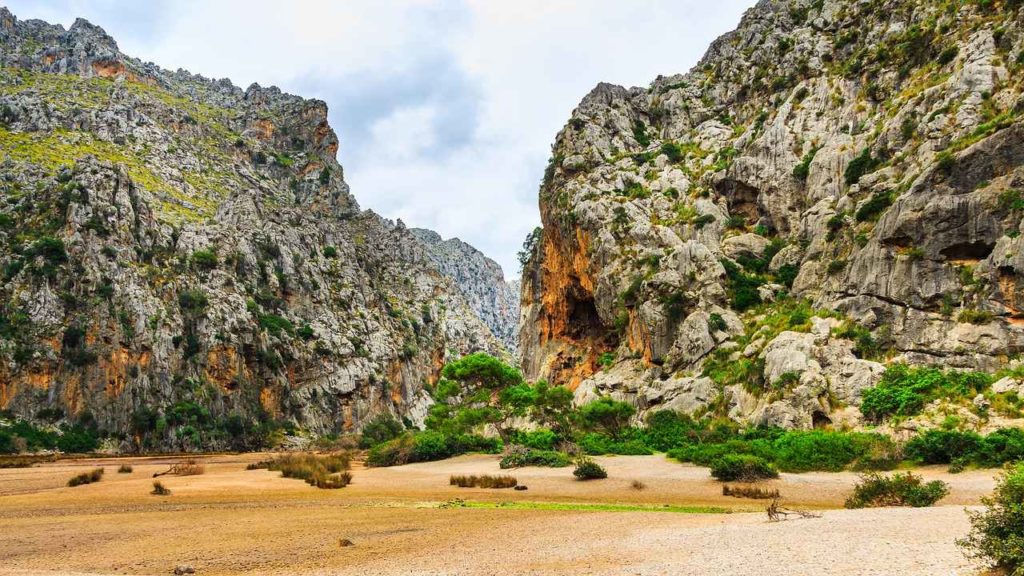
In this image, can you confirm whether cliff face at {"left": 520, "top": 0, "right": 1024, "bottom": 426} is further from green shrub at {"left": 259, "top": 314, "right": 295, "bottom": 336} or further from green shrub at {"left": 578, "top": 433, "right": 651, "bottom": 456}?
green shrub at {"left": 259, "top": 314, "right": 295, "bottom": 336}

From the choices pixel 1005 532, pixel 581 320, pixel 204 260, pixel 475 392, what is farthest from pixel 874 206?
pixel 204 260

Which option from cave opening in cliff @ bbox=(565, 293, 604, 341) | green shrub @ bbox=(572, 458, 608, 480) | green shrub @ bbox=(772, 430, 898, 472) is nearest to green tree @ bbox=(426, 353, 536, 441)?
green shrub @ bbox=(572, 458, 608, 480)

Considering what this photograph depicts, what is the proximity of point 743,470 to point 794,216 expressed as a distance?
39.8 metres

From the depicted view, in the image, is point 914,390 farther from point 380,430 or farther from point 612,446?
point 380,430

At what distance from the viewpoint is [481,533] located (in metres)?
13.3

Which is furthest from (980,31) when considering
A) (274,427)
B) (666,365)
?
(274,427)

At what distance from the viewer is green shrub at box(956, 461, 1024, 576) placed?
22.7ft

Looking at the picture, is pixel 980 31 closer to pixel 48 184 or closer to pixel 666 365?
pixel 666 365

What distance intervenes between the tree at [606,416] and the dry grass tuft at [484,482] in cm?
1809

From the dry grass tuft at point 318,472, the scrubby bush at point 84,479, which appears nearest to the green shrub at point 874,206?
the dry grass tuft at point 318,472

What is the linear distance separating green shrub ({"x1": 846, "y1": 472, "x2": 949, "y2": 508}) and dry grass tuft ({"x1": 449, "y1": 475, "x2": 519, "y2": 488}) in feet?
43.6

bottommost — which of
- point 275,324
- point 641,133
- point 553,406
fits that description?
point 553,406

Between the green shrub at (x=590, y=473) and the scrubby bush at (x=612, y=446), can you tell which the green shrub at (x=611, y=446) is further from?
the green shrub at (x=590, y=473)

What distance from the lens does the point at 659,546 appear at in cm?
1081
